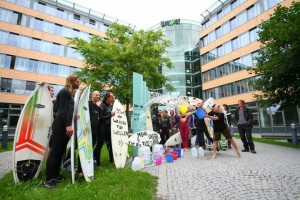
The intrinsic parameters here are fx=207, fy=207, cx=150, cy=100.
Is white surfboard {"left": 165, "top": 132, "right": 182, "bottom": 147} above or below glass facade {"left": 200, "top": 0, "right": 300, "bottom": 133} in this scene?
below

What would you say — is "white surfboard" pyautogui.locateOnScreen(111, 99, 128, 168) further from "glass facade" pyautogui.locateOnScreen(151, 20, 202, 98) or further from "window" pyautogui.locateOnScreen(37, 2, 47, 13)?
"glass facade" pyautogui.locateOnScreen(151, 20, 202, 98)

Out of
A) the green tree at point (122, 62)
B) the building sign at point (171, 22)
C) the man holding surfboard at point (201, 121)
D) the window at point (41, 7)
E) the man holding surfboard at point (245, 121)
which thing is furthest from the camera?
the building sign at point (171, 22)

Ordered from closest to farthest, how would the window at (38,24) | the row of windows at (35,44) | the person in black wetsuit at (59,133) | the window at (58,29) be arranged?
the person in black wetsuit at (59,133) → the row of windows at (35,44) → the window at (38,24) → the window at (58,29)

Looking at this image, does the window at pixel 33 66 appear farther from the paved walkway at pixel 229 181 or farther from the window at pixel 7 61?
the paved walkway at pixel 229 181

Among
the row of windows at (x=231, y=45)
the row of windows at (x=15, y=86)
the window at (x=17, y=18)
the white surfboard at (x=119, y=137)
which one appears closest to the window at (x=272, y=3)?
Result: the row of windows at (x=231, y=45)

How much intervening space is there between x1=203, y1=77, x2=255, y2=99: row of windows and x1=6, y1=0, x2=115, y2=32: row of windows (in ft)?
71.7

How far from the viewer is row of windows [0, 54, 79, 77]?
26.3 meters

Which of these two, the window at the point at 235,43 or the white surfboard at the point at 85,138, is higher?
the window at the point at 235,43

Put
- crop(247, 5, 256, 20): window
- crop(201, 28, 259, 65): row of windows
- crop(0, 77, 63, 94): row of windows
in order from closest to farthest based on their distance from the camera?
Result: 1. crop(0, 77, 63, 94): row of windows
2. crop(247, 5, 256, 20): window
3. crop(201, 28, 259, 65): row of windows

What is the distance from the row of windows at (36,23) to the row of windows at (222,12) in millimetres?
21421

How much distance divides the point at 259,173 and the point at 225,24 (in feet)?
104

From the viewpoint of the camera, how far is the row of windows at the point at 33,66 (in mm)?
26328

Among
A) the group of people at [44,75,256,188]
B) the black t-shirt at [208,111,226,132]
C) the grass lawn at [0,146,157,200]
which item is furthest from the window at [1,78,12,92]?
the black t-shirt at [208,111,226,132]

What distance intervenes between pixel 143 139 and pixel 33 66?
90.0ft
